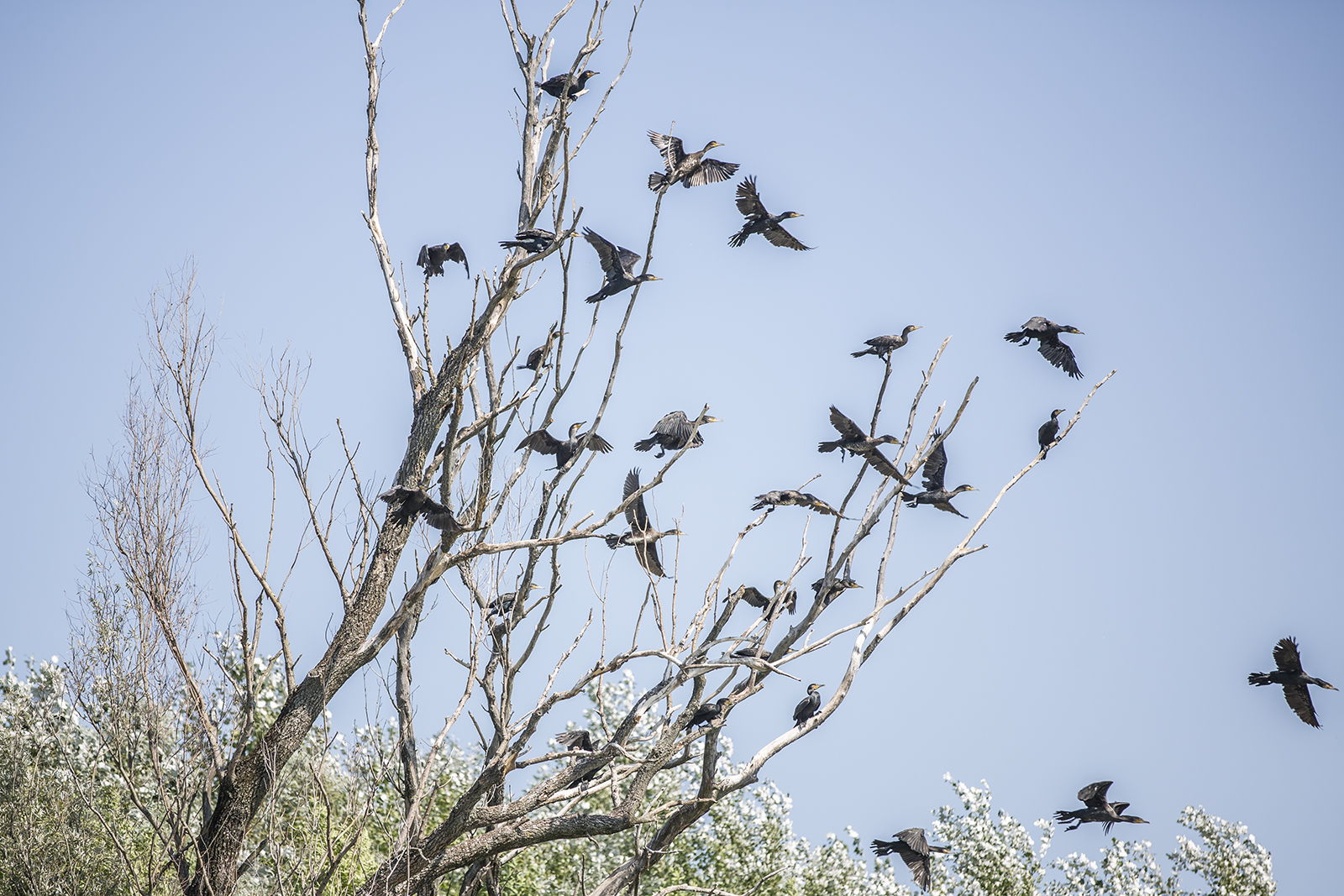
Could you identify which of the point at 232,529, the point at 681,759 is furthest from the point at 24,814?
the point at 681,759

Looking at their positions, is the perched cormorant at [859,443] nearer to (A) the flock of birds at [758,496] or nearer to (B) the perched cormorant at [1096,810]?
(A) the flock of birds at [758,496]

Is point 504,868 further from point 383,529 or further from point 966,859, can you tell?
point 383,529

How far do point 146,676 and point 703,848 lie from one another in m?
7.46

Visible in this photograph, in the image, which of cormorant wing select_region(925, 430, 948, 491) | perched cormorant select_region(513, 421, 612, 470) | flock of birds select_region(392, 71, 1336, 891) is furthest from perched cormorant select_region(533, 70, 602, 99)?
cormorant wing select_region(925, 430, 948, 491)

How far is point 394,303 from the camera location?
680cm

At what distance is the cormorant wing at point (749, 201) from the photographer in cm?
696

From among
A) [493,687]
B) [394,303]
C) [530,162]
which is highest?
[530,162]

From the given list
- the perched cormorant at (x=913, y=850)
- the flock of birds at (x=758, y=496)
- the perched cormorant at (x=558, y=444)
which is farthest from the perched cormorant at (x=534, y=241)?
the perched cormorant at (x=913, y=850)

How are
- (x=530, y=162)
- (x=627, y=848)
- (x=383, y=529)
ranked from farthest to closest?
1. (x=627, y=848)
2. (x=530, y=162)
3. (x=383, y=529)

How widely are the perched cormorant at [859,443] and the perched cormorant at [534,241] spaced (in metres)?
1.89

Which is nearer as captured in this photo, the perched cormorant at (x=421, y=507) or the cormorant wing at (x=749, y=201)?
the perched cormorant at (x=421, y=507)

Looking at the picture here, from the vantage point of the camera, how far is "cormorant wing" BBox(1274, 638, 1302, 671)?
6.32 meters

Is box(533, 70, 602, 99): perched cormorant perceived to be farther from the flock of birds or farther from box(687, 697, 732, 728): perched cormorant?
box(687, 697, 732, 728): perched cormorant

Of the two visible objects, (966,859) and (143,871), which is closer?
(143,871)
